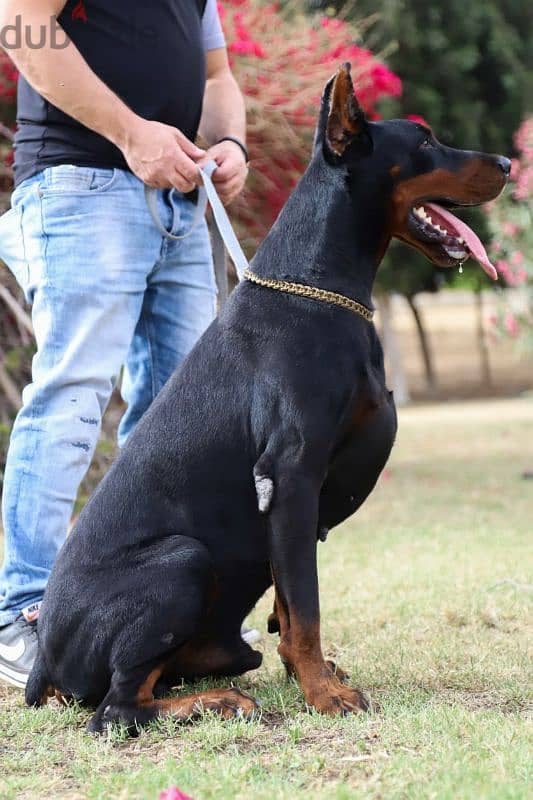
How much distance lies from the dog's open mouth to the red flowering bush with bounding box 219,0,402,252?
3.97m

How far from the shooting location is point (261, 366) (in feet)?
9.25

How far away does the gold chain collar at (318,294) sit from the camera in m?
2.86

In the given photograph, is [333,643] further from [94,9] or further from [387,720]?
[94,9]

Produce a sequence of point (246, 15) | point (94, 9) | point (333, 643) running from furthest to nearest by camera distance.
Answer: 1. point (246, 15)
2. point (333, 643)
3. point (94, 9)

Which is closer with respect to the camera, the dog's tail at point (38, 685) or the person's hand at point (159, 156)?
the dog's tail at point (38, 685)

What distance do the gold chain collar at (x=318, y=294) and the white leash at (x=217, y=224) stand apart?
0.50 feet

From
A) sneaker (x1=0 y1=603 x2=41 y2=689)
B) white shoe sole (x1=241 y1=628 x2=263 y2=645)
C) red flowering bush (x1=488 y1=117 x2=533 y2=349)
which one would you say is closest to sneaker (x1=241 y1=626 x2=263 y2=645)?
white shoe sole (x1=241 y1=628 x2=263 y2=645)

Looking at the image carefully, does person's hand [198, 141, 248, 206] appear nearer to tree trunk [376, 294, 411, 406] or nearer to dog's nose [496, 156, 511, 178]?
dog's nose [496, 156, 511, 178]

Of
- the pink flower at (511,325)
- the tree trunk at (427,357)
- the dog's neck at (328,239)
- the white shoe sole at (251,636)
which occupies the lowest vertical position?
the tree trunk at (427,357)

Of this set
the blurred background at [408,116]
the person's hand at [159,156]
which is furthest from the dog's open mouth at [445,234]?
the blurred background at [408,116]

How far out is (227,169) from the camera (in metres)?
3.49

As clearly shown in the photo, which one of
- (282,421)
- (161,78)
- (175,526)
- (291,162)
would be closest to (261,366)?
(282,421)

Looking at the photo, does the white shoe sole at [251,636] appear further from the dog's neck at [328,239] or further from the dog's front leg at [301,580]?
the dog's neck at [328,239]

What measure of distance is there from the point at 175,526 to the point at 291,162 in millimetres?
4823
